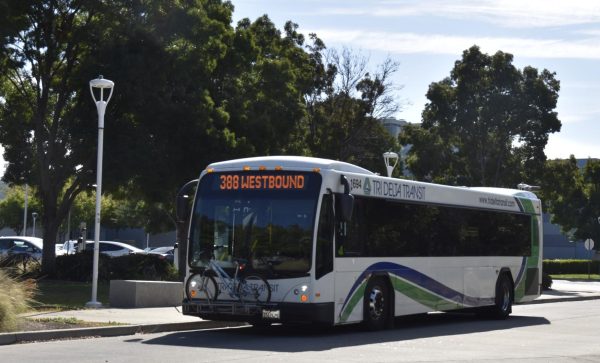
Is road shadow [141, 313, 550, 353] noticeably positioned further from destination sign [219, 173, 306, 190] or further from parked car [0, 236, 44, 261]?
parked car [0, 236, 44, 261]

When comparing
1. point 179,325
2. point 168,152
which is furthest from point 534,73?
point 179,325

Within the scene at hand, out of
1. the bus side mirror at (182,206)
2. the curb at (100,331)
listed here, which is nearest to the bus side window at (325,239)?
the bus side mirror at (182,206)

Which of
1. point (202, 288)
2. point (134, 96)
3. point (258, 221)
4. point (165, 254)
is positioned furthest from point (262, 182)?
point (165, 254)

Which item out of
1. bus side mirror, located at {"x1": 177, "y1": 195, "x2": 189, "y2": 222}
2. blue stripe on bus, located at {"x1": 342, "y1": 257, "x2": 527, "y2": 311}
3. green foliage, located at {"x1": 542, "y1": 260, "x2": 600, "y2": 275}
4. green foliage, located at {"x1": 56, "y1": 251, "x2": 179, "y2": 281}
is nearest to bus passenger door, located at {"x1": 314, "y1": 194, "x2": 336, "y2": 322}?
blue stripe on bus, located at {"x1": 342, "y1": 257, "x2": 527, "y2": 311}

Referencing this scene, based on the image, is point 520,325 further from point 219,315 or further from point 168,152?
point 168,152

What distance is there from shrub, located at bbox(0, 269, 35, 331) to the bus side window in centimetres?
495

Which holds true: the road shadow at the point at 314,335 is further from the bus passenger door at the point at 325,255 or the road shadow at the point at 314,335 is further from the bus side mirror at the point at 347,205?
the bus side mirror at the point at 347,205

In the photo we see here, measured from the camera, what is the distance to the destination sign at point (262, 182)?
17.1 m

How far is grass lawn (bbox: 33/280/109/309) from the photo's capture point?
23.0 meters

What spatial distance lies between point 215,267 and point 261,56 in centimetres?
2369

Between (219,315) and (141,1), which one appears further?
(141,1)

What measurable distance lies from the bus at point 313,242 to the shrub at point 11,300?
2782 mm

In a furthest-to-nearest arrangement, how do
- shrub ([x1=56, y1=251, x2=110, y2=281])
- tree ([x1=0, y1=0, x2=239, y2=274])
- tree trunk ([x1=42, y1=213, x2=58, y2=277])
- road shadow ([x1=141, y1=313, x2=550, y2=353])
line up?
tree trunk ([x1=42, y1=213, x2=58, y2=277]) < shrub ([x1=56, y1=251, x2=110, y2=281]) < tree ([x1=0, y1=0, x2=239, y2=274]) < road shadow ([x1=141, y1=313, x2=550, y2=353])

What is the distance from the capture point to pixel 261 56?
40.0 m
